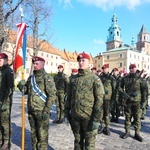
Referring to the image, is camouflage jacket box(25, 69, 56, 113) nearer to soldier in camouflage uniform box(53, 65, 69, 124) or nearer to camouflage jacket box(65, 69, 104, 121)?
camouflage jacket box(65, 69, 104, 121)

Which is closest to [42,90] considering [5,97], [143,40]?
[5,97]

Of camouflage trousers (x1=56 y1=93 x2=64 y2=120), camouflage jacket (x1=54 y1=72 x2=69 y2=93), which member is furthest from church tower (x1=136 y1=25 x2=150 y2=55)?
camouflage trousers (x1=56 y1=93 x2=64 y2=120)

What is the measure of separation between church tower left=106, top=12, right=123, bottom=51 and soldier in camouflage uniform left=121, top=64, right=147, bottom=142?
11896cm

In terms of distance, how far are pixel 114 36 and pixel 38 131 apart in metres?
124

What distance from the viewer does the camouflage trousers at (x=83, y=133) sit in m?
4.56

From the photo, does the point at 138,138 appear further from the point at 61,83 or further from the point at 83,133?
the point at 61,83

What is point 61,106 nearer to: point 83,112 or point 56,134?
point 56,134

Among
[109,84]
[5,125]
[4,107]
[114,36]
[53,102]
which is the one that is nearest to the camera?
[53,102]

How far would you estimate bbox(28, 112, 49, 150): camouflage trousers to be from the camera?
203 inches

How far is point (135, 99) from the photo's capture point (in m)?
7.25

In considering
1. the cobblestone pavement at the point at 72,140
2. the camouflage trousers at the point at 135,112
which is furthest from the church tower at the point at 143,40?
the camouflage trousers at the point at 135,112

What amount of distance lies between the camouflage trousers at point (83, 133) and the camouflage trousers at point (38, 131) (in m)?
0.73

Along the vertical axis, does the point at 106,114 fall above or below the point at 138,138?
above

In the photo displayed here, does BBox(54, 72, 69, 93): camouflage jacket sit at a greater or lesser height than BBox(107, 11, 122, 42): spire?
lesser
